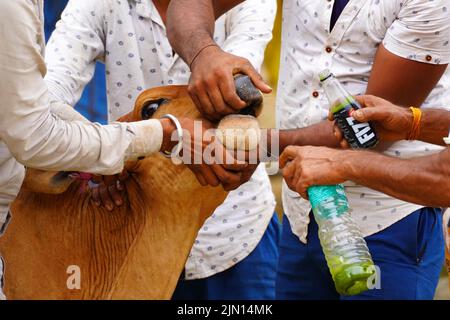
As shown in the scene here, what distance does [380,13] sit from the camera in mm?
3402

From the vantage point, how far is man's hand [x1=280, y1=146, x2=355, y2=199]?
2.99m

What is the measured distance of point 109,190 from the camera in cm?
329

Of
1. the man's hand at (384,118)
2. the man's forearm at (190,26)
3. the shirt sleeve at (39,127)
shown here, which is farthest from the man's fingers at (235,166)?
the man's forearm at (190,26)

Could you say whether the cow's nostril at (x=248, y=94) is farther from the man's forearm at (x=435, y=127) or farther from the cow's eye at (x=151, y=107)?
the man's forearm at (x=435, y=127)

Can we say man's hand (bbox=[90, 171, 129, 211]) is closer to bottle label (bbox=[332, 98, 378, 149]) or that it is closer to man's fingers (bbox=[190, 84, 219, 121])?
man's fingers (bbox=[190, 84, 219, 121])

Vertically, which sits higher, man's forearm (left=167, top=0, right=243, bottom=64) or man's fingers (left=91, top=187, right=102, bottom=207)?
man's forearm (left=167, top=0, right=243, bottom=64)

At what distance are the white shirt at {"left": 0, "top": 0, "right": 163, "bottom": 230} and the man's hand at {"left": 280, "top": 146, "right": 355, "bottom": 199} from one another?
446 millimetres

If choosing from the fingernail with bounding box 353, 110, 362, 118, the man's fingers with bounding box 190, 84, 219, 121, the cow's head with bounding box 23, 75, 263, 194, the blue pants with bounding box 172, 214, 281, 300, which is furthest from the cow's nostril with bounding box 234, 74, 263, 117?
the blue pants with bounding box 172, 214, 281, 300

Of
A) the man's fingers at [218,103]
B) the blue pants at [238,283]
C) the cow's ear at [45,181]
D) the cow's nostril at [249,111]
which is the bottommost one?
the blue pants at [238,283]

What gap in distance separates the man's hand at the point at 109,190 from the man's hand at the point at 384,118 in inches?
29.1

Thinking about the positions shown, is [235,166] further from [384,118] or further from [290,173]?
[384,118]

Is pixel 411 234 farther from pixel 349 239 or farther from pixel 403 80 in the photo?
pixel 349 239

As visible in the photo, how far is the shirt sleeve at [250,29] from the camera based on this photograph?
3.77m
